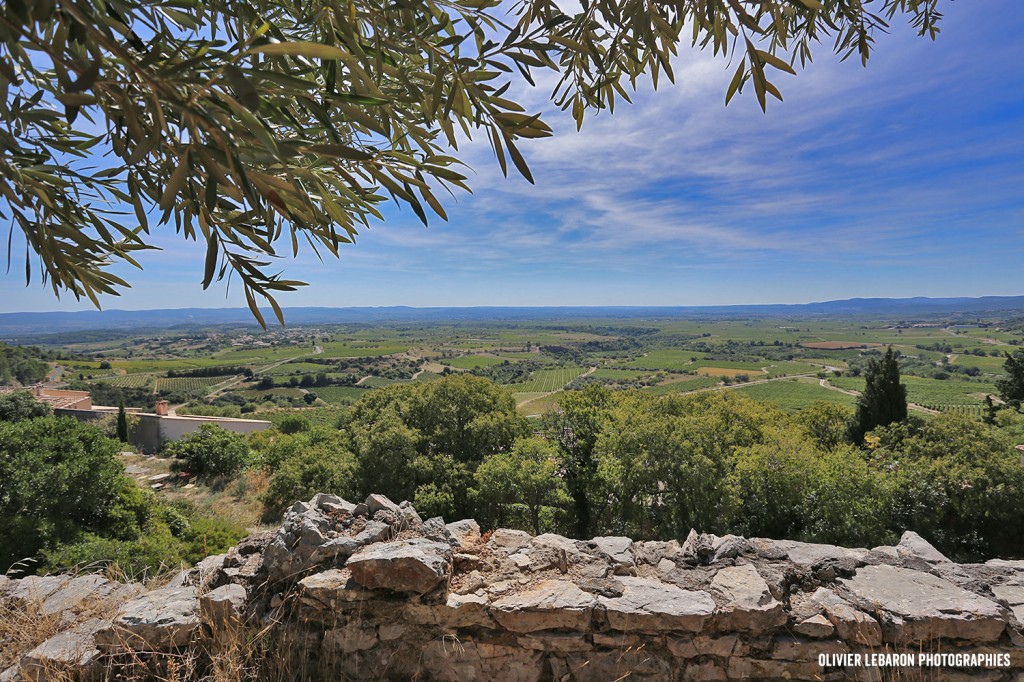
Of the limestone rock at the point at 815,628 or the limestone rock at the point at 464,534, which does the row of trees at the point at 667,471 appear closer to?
the limestone rock at the point at 464,534

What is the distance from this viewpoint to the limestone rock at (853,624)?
110 inches

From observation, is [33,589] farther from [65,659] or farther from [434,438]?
[434,438]

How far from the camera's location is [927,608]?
2.90 m

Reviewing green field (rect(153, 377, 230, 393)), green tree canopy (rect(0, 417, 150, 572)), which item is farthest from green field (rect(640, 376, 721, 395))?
green field (rect(153, 377, 230, 393))

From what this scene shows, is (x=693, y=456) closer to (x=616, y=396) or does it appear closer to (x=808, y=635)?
(x=616, y=396)

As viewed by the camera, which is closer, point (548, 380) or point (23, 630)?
point (23, 630)

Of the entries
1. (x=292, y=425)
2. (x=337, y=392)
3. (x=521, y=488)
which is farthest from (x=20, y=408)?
(x=337, y=392)

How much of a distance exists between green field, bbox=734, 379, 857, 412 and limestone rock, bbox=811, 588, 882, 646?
4330 cm

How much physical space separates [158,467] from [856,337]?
163156 mm

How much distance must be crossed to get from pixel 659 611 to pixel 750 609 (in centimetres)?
58

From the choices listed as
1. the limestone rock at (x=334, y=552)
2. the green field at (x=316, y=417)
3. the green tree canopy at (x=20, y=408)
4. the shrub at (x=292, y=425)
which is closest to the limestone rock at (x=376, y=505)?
the limestone rock at (x=334, y=552)

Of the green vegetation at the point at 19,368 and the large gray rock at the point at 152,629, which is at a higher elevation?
the large gray rock at the point at 152,629

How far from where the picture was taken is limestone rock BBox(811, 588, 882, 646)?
2799 mm

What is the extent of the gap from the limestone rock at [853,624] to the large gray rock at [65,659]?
4.72m
